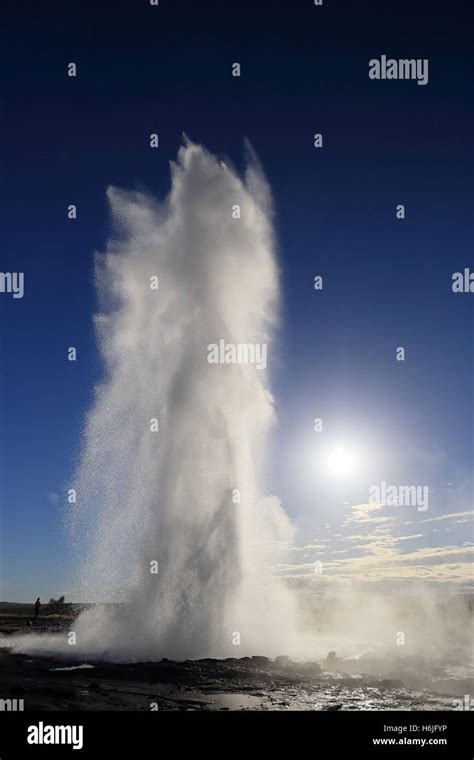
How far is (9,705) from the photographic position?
1906 centimetres

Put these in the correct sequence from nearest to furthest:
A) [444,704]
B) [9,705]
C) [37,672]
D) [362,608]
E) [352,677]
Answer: [9,705] < [444,704] < [37,672] < [352,677] < [362,608]

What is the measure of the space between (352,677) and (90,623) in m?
13.1

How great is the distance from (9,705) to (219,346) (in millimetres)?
20151

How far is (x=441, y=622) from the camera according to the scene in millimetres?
44969

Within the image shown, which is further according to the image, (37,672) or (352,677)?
(352,677)

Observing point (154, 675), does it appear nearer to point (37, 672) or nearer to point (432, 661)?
point (37, 672)
